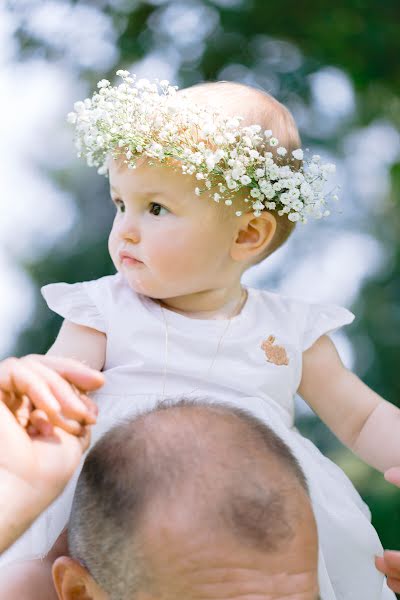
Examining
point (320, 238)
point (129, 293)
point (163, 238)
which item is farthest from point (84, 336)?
point (320, 238)

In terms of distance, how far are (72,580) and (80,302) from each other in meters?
0.59

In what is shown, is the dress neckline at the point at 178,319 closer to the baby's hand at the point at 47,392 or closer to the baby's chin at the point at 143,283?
the baby's chin at the point at 143,283

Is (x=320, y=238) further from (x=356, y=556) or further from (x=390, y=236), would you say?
(x=356, y=556)

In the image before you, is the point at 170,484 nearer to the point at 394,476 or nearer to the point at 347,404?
the point at 394,476

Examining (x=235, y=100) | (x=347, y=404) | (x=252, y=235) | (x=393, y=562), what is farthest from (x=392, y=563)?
(x=235, y=100)

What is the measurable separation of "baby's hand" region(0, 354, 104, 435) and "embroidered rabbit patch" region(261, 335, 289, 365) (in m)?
0.58

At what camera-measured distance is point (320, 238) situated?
9.31 ft

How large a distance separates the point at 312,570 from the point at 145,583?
0.75 feet

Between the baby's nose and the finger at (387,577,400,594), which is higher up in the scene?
the baby's nose

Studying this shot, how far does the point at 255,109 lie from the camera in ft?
5.23

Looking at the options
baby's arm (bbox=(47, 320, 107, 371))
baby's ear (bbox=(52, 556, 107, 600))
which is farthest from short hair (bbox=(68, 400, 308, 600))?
baby's arm (bbox=(47, 320, 107, 371))

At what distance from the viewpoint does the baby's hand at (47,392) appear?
1.00m

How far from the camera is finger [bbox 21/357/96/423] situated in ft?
3.29

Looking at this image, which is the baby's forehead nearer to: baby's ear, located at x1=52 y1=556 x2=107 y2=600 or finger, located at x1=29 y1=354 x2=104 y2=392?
finger, located at x1=29 y1=354 x2=104 y2=392
